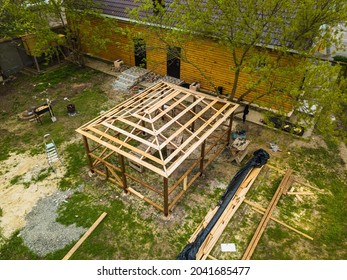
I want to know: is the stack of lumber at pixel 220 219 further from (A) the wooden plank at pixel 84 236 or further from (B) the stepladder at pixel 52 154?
(B) the stepladder at pixel 52 154

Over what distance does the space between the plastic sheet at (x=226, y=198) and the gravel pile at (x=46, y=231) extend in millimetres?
4188

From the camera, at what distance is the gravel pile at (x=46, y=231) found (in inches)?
372

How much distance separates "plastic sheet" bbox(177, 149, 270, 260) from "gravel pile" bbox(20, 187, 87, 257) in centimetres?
419

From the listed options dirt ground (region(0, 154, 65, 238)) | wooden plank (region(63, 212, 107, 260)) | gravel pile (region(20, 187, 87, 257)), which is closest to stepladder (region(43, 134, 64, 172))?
dirt ground (region(0, 154, 65, 238))

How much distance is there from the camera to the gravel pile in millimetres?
9445

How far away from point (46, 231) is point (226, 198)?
24.2 ft

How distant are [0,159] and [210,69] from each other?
13.5 meters

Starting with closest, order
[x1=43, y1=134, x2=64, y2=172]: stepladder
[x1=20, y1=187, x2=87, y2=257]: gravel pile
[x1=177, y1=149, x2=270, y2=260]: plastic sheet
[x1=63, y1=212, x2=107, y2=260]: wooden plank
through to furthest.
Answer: [x1=177, y1=149, x2=270, y2=260]: plastic sheet
[x1=63, y1=212, x2=107, y2=260]: wooden plank
[x1=20, y1=187, x2=87, y2=257]: gravel pile
[x1=43, y1=134, x2=64, y2=172]: stepladder

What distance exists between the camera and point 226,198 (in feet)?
35.4

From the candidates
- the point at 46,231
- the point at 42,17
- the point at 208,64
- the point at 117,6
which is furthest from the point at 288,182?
the point at 42,17

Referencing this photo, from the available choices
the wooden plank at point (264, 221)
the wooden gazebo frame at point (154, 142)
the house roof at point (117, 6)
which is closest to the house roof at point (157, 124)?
the wooden gazebo frame at point (154, 142)

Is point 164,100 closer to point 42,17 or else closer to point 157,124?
point 157,124

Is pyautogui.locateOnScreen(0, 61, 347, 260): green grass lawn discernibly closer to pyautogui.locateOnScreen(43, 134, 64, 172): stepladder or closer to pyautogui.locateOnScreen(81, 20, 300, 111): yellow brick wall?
pyautogui.locateOnScreen(43, 134, 64, 172): stepladder

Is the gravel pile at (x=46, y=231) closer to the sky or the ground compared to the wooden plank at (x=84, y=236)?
closer to the ground
